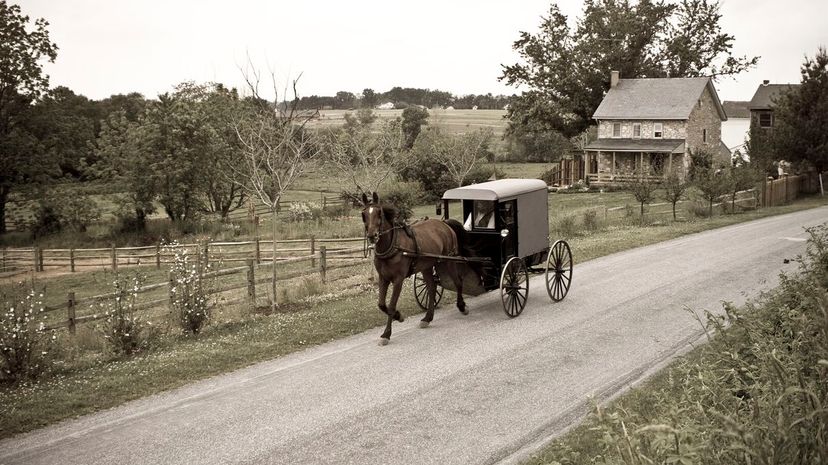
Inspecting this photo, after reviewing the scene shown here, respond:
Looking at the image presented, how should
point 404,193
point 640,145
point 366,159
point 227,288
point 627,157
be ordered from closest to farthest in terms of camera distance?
point 227,288, point 366,159, point 404,193, point 640,145, point 627,157

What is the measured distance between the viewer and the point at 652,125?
2040 inches

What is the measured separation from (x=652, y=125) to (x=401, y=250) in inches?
1789

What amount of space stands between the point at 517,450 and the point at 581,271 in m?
11.3

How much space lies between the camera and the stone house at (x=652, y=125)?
5047 centimetres

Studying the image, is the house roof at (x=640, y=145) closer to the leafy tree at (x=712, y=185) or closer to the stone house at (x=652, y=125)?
the stone house at (x=652, y=125)

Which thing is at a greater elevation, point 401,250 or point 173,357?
point 401,250

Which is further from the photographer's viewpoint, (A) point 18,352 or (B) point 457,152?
(B) point 457,152

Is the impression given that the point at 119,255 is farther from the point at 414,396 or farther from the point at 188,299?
the point at 414,396

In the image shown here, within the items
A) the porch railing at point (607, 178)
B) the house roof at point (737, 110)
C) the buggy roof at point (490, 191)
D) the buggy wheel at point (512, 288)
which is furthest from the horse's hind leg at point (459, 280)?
the house roof at point (737, 110)

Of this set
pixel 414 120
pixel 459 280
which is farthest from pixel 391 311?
pixel 414 120

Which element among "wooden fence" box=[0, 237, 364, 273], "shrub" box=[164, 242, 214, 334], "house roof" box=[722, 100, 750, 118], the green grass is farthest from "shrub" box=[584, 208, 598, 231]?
"house roof" box=[722, 100, 750, 118]

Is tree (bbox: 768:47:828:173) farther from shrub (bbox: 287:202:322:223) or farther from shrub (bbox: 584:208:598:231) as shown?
shrub (bbox: 287:202:322:223)

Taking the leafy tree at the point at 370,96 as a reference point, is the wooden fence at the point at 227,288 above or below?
below

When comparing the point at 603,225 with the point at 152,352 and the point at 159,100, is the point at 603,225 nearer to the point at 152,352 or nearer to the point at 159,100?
the point at 152,352
